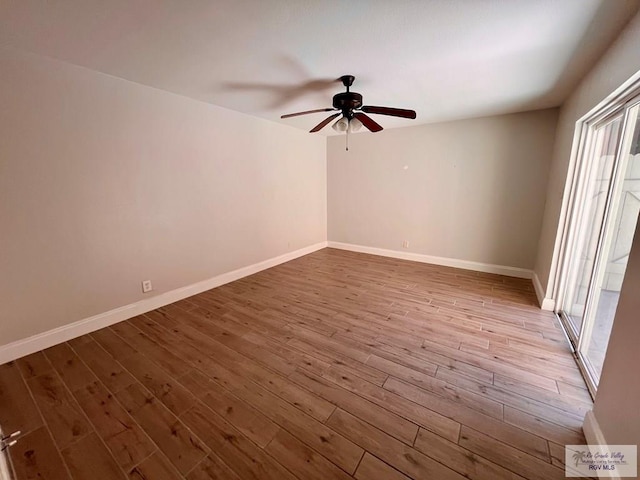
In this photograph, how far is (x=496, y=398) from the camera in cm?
163

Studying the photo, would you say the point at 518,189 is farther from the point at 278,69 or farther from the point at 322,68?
the point at 278,69

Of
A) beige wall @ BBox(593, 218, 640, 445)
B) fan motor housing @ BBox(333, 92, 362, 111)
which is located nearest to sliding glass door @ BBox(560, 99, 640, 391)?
beige wall @ BBox(593, 218, 640, 445)

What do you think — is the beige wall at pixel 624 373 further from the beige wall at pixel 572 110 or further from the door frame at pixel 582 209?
the beige wall at pixel 572 110

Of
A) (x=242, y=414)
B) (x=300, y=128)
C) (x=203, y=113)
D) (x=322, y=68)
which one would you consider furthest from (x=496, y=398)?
(x=300, y=128)

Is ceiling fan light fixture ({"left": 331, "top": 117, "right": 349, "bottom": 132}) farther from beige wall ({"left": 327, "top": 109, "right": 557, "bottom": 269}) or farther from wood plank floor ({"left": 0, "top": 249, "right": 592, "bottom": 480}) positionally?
beige wall ({"left": 327, "top": 109, "right": 557, "bottom": 269})

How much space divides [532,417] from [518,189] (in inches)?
122

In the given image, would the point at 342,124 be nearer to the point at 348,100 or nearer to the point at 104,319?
the point at 348,100

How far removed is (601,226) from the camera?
2006 millimetres

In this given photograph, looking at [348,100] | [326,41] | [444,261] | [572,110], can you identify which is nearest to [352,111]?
[348,100]

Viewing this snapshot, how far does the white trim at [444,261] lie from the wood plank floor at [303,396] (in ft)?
3.77

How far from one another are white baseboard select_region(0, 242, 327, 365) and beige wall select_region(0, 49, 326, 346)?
0.19 ft

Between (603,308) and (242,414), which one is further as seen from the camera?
(603,308)

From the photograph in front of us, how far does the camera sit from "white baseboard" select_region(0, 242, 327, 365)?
2.02m

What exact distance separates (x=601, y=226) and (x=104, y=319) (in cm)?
435
